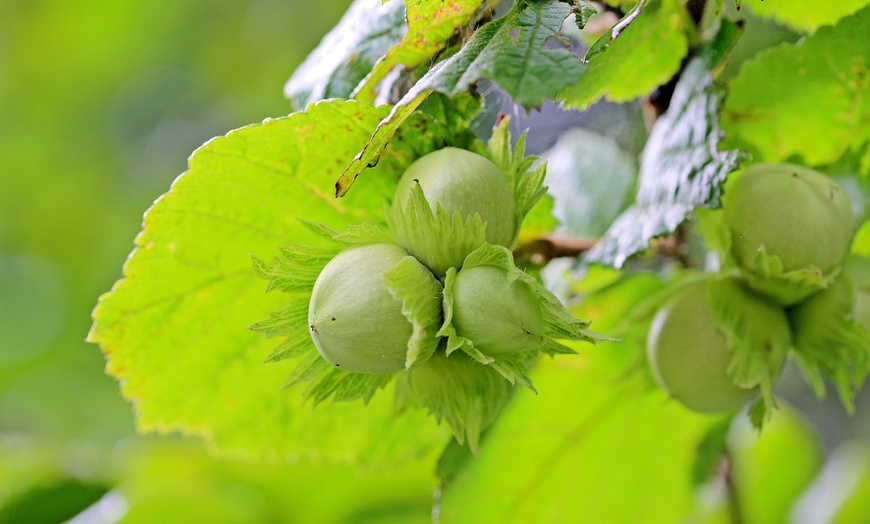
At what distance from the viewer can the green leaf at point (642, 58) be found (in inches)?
36.4

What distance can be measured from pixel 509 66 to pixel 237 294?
1.67 feet

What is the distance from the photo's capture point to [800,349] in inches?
41.8

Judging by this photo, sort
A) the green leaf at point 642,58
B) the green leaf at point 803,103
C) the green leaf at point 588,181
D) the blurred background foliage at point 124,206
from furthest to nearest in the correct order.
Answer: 1. the blurred background foliage at point 124,206
2. the green leaf at point 588,181
3. the green leaf at point 803,103
4. the green leaf at point 642,58

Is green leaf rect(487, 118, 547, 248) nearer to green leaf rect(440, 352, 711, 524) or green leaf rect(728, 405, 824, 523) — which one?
green leaf rect(440, 352, 711, 524)

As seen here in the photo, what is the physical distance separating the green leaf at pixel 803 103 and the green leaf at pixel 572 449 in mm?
419

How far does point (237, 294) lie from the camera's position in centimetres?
107

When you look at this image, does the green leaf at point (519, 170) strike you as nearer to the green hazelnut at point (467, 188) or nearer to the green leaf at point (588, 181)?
the green hazelnut at point (467, 188)

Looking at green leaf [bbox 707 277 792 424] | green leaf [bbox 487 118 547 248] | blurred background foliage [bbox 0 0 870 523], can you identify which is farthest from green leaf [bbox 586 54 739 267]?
blurred background foliage [bbox 0 0 870 523]

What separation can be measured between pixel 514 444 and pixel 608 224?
464mm

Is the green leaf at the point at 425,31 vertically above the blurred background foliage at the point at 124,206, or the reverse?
the green leaf at the point at 425,31

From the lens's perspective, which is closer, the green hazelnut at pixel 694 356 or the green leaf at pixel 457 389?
the green leaf at pixel 457 389

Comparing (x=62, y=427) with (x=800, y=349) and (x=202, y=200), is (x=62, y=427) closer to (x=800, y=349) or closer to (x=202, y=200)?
(x=202, y=200)

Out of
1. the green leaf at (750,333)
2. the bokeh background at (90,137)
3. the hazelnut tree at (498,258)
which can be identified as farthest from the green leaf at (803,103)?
the bokeh background at (90,137)

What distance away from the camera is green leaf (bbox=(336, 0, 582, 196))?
71cm
